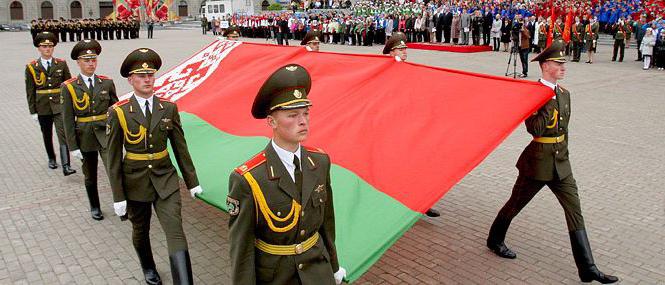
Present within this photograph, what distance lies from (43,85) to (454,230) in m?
5.64

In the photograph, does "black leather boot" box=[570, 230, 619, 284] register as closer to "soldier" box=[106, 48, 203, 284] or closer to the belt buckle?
the belt buckle

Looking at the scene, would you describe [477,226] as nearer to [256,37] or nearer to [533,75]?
[533,75]

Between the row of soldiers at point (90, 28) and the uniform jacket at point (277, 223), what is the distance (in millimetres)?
34505

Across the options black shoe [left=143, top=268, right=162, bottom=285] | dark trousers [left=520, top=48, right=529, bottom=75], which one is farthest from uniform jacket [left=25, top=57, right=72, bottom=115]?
dark trousers [left=520, top=48, right=529, bottom=75]

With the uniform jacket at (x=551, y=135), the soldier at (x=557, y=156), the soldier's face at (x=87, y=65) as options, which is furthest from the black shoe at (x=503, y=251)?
the soldier's face at (x=87, y=65)

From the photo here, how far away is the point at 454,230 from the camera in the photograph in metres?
5.65

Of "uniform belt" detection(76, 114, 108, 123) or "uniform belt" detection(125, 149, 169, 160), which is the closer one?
"uniform belt" detection(125, 149, 169, 160)

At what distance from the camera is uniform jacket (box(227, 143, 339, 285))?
2697 millimetres

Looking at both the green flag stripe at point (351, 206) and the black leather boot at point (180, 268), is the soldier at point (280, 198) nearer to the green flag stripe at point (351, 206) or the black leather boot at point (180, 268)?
the green flag stripe at point (351, 206)

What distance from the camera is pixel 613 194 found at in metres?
6.64

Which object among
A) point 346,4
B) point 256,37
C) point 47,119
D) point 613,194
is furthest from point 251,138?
point 346,4

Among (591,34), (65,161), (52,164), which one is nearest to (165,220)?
(65,161)

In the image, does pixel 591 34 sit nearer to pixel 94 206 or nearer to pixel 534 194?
pixel 534 194

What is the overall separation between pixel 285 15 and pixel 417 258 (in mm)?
29177
